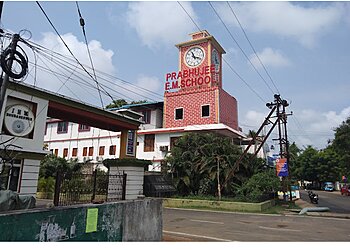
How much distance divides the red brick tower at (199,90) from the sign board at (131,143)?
10.3 m

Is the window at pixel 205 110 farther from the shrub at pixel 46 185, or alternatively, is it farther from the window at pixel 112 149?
the shrub at pixel 46 185

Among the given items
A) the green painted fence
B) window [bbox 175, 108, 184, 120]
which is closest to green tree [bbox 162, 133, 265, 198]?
window [bbox 175, 108, 184, 120]

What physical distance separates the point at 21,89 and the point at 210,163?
12.6m

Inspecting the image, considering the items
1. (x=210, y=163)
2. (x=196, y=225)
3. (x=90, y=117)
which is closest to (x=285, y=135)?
(x=210, y=163)

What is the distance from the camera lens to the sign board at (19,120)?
412 inches

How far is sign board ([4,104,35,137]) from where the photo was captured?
412 inches

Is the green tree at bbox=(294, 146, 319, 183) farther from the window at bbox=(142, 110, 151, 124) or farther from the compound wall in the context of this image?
the compound wall

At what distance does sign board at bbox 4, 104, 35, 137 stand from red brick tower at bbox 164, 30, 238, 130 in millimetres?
16456

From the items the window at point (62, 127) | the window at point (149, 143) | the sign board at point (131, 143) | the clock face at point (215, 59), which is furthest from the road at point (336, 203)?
the window at point (62, 127)

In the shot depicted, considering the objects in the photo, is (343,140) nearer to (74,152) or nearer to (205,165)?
(205,165)

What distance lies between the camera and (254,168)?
20.8 m

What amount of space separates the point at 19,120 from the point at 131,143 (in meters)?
6.59

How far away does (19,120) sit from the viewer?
428 inches

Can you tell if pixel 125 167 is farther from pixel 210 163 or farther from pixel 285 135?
pixel 285 135
